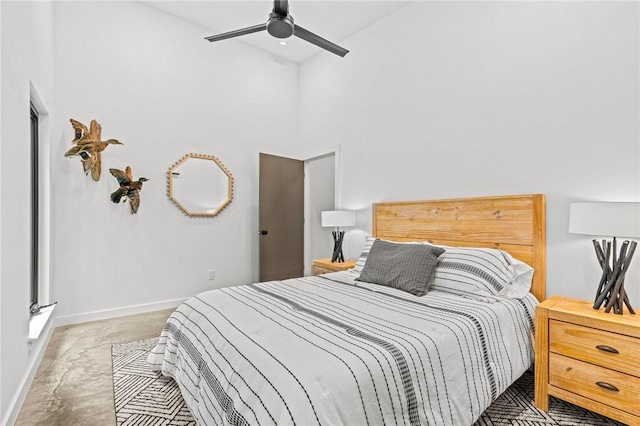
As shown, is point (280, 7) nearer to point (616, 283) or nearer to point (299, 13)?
point (299, 13)

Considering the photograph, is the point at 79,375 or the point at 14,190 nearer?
the point at 14,190

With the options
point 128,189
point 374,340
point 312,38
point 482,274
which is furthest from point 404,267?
point 128,189

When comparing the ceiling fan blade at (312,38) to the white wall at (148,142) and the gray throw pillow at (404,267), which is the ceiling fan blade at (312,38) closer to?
the gray throw pillow at (404,267)

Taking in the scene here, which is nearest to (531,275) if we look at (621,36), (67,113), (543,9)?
(621,36)

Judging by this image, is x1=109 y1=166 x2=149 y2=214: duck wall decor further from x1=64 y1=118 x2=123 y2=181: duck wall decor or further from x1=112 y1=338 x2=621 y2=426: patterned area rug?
x1=112 y1=338 x2=621 y2=426: patterned area rug

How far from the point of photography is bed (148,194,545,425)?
1.16 metres

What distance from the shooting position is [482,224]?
2.69 metres

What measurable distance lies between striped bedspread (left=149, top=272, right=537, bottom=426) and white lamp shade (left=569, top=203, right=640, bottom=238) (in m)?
0.62

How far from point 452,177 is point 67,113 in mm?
3850

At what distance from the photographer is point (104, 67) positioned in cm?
349

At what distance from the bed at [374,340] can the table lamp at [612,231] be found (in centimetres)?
43

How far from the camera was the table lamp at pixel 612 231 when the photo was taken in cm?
170

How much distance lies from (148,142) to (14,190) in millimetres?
2025

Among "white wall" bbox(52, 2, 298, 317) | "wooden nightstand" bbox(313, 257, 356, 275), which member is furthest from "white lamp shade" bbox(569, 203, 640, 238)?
"white wall" bbox(52, 2, 298, 317)
